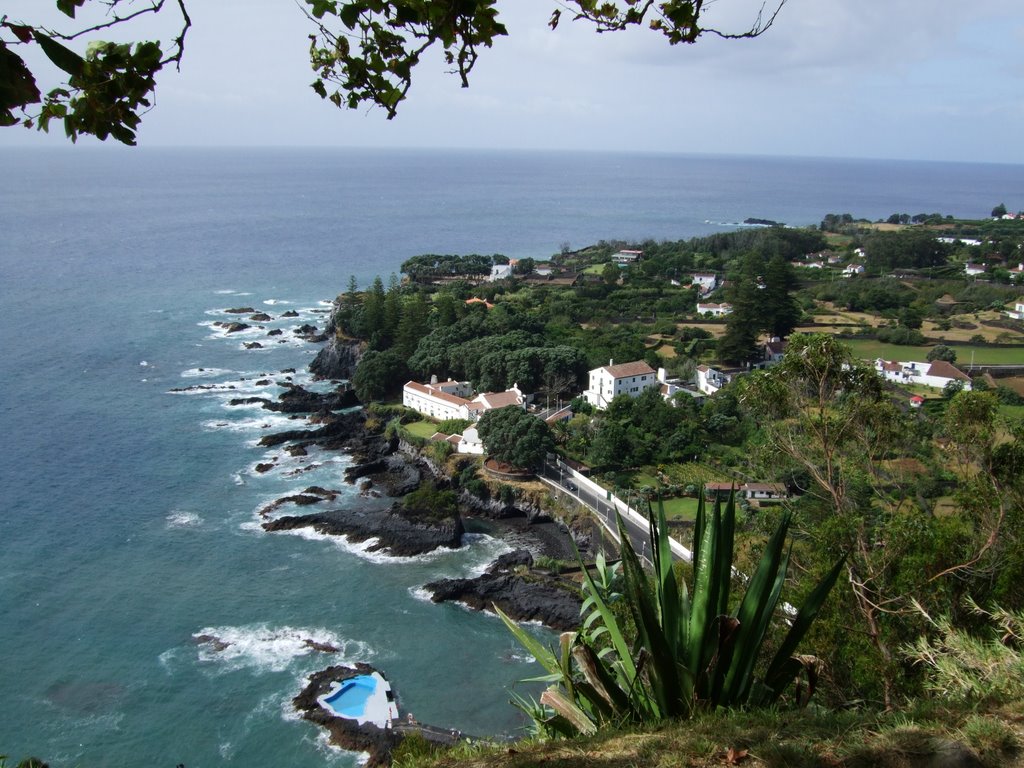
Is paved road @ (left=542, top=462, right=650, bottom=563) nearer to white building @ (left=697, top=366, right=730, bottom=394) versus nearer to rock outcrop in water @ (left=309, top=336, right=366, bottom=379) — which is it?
white building @ (left=697, top=366, right=730, bottom=394)

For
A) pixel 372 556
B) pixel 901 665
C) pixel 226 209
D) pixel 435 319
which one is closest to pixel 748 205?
pixel 226 209

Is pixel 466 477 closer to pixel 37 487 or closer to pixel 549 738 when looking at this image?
pixel 37 487

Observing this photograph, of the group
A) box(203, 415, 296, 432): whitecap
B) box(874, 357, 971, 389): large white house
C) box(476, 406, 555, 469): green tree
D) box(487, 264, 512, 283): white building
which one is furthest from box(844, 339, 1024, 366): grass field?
box(203, 415, 296, 432): whitecap

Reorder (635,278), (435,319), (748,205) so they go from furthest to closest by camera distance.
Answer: (748,205)
(635,278)
(435,319)

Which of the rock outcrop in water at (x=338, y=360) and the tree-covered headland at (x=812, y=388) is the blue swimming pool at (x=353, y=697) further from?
the rock outcrop in water at (x=338, y=360)

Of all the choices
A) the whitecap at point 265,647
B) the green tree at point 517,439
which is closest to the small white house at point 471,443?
the green tree at point 517,439

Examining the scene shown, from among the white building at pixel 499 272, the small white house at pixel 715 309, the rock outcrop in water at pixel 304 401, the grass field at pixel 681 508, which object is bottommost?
the rock outcrop in water at pixel 304 401
